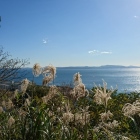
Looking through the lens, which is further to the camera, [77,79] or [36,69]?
[36,69]

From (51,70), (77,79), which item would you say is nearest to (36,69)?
(51,70)

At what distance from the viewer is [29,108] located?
189 inches

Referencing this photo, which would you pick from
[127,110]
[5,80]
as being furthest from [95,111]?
[5,80]

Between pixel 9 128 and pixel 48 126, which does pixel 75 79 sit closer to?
pixel 48 126

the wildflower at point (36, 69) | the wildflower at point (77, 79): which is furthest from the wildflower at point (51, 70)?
the wildflower at point (77, 79)

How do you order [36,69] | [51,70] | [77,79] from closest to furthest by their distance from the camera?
[77,79] → [51,70] → [36,69]

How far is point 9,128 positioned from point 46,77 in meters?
1.06

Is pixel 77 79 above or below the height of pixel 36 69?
below

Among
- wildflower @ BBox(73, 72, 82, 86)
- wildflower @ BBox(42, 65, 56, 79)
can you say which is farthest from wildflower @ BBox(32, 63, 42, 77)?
wildflower @ BBox(73, 72, 82, 86)

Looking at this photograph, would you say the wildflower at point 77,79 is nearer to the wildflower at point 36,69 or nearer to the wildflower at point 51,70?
the wildflower at point 51,70

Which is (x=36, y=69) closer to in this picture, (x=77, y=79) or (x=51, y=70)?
(x=51, y=70)

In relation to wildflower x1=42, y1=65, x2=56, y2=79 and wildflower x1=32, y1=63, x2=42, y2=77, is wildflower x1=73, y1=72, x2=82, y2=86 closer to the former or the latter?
wildflower x1=42, y1=65, x2=56, y2=79

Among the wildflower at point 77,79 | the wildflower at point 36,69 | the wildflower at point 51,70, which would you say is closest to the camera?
the wildflower at point 77,79

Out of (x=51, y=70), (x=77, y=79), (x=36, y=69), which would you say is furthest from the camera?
(x=36, y=69)
